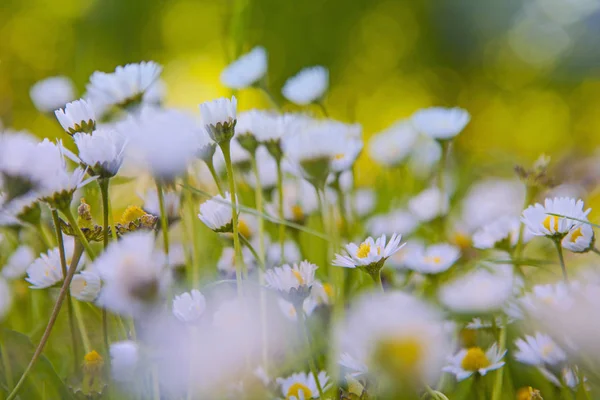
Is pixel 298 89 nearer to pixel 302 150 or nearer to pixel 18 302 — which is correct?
pixel 302 150

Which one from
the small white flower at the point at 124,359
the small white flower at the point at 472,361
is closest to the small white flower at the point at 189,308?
the small white flower at the point at 124,359

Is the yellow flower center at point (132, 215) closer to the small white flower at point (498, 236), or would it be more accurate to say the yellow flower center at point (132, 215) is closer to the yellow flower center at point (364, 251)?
the yellow flower center at point (364, 251)

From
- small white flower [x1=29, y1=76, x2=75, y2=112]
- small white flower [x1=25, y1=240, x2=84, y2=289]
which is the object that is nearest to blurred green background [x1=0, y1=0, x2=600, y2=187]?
small white flower [x1=29, y1=76, x2=75, y2=112]

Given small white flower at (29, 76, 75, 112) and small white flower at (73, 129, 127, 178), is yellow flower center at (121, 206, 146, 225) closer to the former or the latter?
small white flower at (73, 129, 127, 178)

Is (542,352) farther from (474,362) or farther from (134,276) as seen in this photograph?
(134,276)

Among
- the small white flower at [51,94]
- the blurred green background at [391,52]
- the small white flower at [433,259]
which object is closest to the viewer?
the small white flower at [433,259]
